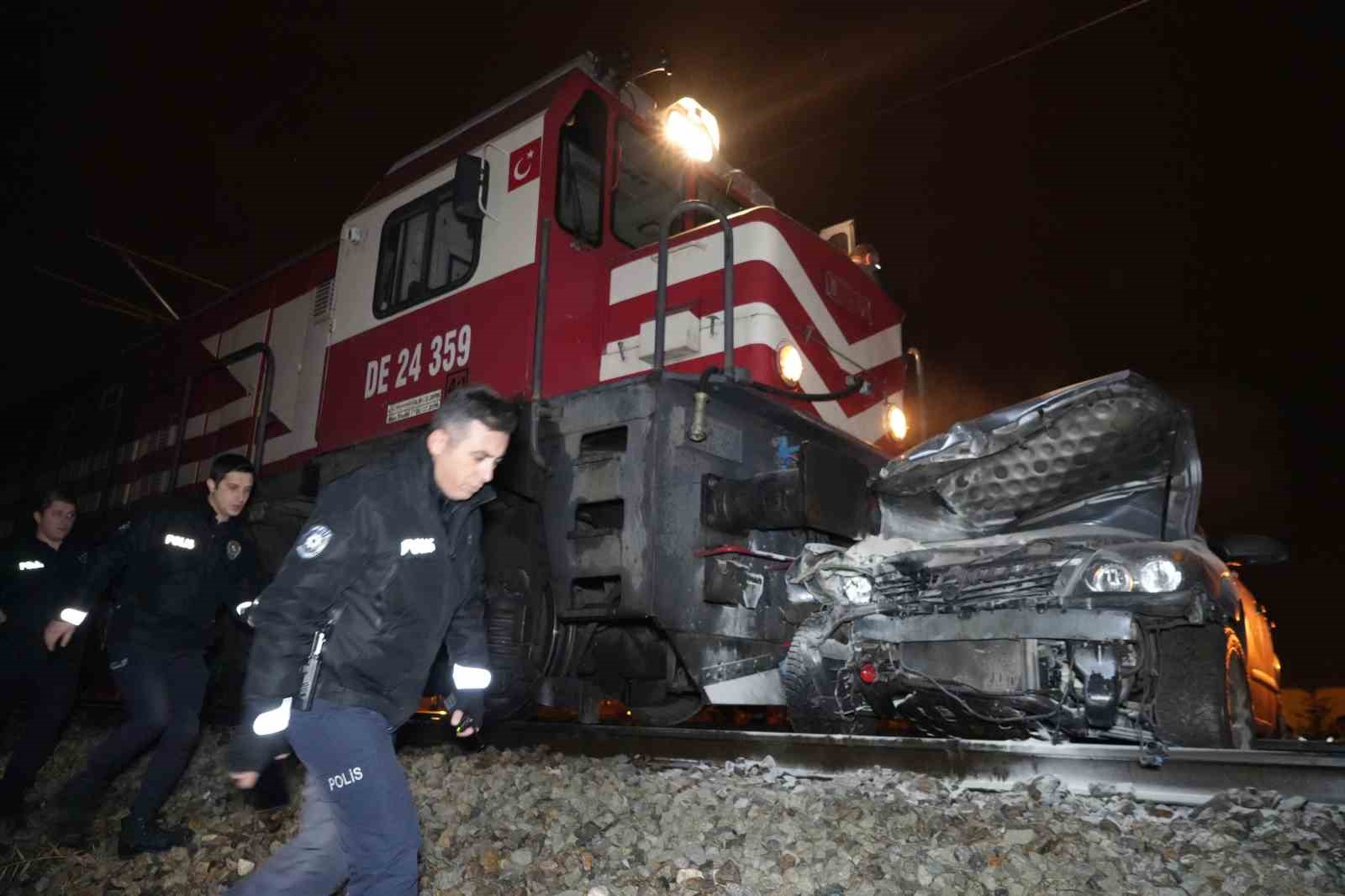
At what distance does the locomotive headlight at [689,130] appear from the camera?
4.90 metres

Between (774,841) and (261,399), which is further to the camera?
(261,399)

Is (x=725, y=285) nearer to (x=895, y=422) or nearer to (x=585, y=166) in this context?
(x=585, y=166)

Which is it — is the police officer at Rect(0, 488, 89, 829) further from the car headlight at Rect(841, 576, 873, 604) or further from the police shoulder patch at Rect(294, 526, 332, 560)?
the car headlight at Rect(841, 576, 873, 604)

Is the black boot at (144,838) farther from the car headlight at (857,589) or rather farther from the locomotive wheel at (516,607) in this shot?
the car headlight at (857,589)

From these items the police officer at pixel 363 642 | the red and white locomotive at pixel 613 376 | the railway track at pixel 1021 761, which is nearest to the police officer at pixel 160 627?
the red and white locomotive at pixel 613 376

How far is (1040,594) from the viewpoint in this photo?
2986 millimetres

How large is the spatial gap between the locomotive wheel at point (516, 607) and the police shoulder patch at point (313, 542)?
78.9 inches

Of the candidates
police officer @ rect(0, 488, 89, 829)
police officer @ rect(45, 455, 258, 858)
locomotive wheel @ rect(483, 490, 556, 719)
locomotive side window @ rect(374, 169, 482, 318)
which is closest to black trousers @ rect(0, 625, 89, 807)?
police officer @ rect(0, 488, 89, 829)

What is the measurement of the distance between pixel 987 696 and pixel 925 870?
3.04ft

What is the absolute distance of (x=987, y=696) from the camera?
3051 mm

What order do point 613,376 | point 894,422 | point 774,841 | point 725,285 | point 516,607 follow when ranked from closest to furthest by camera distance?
point 774,841 → point 516,607 → point 725,285 → point 613,376 → point 894,422

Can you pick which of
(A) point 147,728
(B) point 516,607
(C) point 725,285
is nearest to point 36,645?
(A) point 147,728

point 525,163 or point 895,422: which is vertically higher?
point 525,163

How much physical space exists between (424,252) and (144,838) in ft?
11.2
